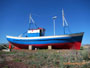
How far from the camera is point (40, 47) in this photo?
78.5 feet

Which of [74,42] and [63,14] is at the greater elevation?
[63,14]

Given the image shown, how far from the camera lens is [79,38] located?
20.8 m

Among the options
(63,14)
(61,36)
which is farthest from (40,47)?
(63,14)

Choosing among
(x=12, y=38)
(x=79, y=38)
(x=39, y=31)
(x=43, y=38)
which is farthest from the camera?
(x=12, y=38)

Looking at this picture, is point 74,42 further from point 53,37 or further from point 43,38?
point 43,38

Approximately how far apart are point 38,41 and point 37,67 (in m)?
17.3

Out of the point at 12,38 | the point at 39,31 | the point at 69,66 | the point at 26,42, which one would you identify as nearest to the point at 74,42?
the point at 39,31

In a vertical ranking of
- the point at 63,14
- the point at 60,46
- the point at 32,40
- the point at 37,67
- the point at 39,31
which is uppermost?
the point at 63,14

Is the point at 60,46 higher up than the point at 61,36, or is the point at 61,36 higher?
the point at 61,36

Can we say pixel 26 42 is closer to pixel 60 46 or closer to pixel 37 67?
pixel 60 46

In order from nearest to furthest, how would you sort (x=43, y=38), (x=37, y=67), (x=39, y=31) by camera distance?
(x=37, y=67) → (x=43, y=38) → (x=39, y=31)

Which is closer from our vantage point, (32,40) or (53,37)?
(53,37)

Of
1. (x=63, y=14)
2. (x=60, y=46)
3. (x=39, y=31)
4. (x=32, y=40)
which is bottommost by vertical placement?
(x=60, y=46)

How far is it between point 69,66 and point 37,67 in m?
2.12
